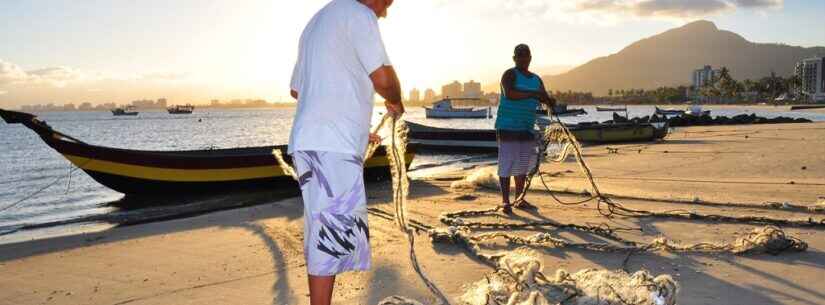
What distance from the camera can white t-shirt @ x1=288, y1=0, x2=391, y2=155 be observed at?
270 centimetres

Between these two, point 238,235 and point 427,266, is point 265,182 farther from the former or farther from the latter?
point 427,266

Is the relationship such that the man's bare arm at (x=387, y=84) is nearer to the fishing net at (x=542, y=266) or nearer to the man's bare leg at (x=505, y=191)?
the fishing net at (x=542, y=266)

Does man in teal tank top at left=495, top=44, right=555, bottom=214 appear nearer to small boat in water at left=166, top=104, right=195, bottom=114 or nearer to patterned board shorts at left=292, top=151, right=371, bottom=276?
patterned board shorts at left=292, top=151, right=371, bottom=276

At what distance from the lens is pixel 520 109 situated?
6.98 meters

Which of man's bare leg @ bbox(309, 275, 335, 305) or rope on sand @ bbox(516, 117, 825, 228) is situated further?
rope on sand @ bbox(516, 117, 825, 228)

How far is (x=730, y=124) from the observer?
41.2 metres

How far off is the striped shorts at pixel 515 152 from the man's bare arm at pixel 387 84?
4285 mm

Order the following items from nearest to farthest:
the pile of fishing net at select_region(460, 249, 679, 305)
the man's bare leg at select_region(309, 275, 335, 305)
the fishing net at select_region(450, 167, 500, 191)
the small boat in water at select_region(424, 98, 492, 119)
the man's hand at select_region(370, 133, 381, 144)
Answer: the man's bare leg at select_region(309, 275, 335, 305) < the pile of fishing net at select_region(460, 249, 679, 305) < the man's hand at select_region(370, 133, 381, 144) < the fishing net at select_region(450, 167, 500, 191) < the small boat in water at select_region(424, 98, 492, 119)

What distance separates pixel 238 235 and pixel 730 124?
41.8 m

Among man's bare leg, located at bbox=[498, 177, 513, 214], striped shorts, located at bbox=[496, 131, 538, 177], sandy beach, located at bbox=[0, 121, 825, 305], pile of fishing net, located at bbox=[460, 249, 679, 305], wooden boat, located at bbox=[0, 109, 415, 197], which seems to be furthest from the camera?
wooden boat, located at bbox=[0, 109, 415, 197]

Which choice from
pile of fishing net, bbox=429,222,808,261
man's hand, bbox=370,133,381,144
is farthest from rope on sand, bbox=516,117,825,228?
man's hand, bbox=370,133,381,144

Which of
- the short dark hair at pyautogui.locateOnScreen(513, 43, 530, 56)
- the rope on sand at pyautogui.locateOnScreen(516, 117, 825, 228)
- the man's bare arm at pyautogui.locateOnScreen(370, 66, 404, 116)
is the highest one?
the short dark hair at pyautogui.locateOnScreen(513, 43, 530, 56)

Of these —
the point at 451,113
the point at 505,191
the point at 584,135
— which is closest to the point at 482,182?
the point at 505,191

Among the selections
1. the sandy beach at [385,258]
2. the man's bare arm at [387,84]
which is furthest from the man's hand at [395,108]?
the sandy beach at [385,258]
